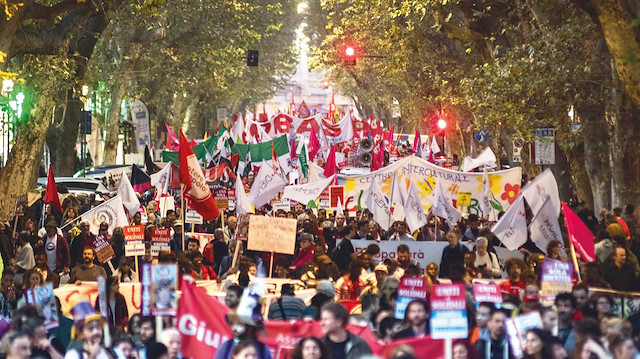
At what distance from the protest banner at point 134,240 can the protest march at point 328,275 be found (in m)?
0.02

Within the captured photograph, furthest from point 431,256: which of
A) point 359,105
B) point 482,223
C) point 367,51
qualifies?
point 359,105

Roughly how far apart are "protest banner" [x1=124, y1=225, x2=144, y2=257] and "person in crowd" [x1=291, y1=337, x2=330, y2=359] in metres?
7.00

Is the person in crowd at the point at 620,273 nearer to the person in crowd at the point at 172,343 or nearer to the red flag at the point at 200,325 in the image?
the red flag at the point at 200,325

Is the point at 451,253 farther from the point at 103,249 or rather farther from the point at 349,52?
the point at 349,52

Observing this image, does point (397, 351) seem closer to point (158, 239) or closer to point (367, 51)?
point (158, 239)

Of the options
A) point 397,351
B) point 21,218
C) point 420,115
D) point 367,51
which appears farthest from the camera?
point 420,115

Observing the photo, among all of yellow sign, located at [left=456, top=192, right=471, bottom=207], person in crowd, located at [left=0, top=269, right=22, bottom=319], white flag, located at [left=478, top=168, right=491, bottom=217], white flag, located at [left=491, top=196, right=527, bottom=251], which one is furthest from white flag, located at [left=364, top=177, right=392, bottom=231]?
person in crowd, located at [left=0, top=269, right=22, bottom=319]

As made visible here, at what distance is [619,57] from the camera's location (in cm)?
1396

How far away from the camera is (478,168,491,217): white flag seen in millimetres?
18094

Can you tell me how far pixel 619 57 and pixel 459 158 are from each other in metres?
36.4

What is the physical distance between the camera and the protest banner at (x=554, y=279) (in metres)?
9.65

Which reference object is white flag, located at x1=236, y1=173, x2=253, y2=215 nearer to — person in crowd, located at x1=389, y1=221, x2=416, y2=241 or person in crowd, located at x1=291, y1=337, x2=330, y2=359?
person in crowd, located at x1=389, y1=221, x2=416, y2=241

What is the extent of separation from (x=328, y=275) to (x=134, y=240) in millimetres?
3050

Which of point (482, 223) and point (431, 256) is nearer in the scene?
point (431, 256)
